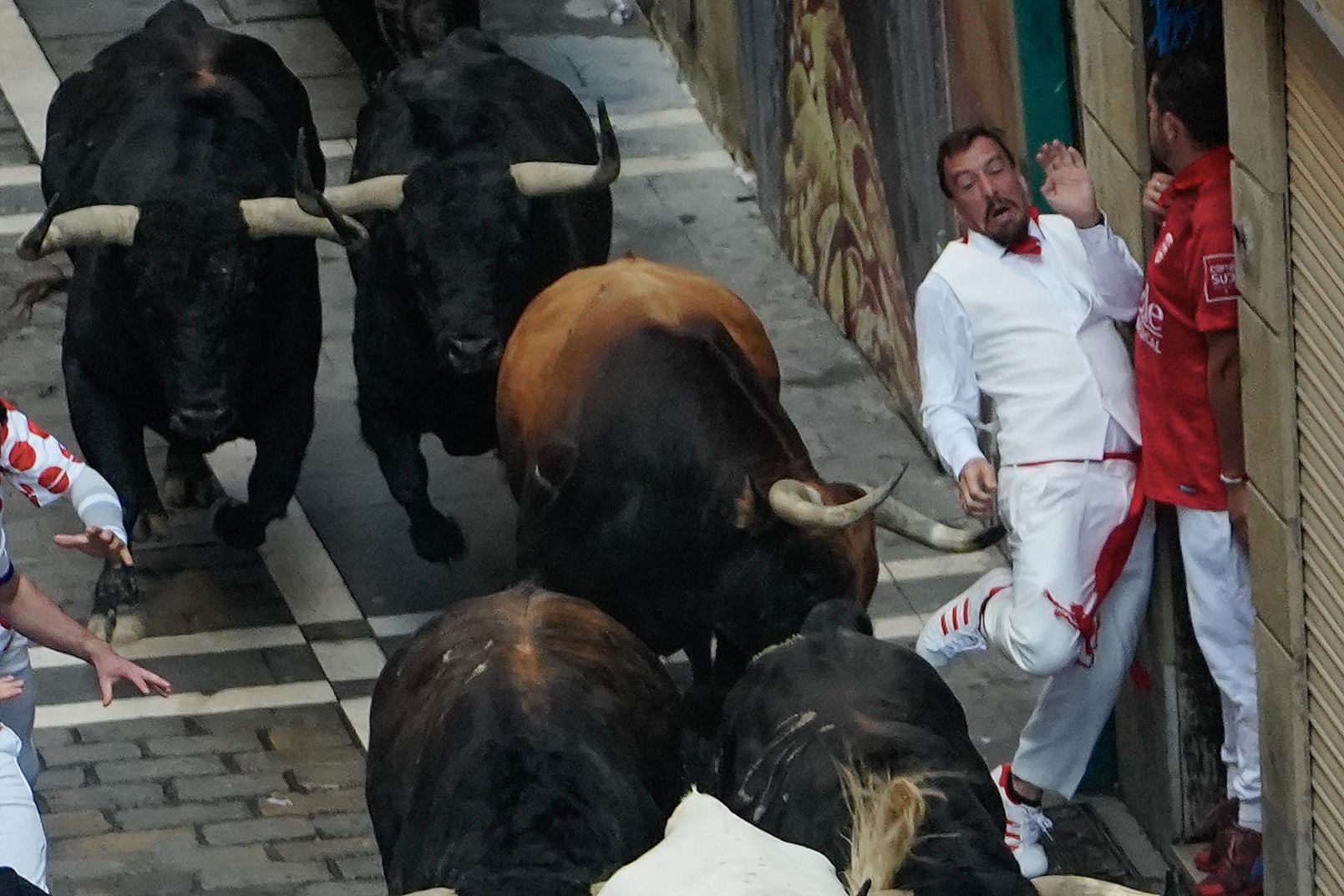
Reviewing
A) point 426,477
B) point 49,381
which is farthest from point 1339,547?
point 49,381

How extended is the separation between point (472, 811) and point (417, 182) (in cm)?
391

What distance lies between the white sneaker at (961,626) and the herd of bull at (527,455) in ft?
0.60

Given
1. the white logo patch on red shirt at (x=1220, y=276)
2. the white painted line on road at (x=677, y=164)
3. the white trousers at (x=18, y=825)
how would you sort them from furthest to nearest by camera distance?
the white painted line on road at (x=677, y=164)
the white logo patch on red shirt at (x=1220, y=276)
the white trousers at (x=18, y=825)

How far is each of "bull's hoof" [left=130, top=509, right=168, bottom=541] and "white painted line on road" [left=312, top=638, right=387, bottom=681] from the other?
3.95 ft

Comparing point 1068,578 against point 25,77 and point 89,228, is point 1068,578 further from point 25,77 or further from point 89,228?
point 25,77

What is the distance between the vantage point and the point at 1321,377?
6625 mm

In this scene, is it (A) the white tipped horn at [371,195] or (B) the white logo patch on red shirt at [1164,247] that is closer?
(B) the white logo patch on red shirt at [1164,247]

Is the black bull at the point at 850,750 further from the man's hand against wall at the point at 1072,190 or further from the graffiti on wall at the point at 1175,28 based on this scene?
the graffiti on wall at the point at 1175,28

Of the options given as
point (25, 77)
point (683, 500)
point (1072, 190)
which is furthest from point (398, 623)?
point (25, 77)

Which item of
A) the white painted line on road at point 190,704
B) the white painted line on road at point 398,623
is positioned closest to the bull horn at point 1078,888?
the white painted line on road at point 190,704

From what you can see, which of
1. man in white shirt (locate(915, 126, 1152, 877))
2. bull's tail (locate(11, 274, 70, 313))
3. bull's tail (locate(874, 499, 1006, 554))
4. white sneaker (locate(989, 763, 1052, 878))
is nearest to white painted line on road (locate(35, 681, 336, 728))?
bull's tail (locate(11, 274, 70, 313))

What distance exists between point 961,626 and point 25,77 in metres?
8.66

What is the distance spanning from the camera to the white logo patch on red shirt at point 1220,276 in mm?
7039

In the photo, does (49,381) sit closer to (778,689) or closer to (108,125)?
(108,125)
